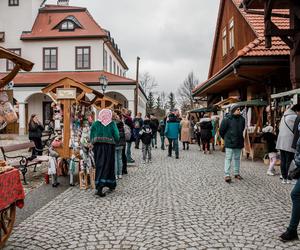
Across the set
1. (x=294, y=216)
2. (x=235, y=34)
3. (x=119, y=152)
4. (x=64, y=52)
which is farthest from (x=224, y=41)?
(x=294, y=216)

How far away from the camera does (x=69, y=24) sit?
35.8 meters

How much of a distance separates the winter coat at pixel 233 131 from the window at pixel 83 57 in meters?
26.2

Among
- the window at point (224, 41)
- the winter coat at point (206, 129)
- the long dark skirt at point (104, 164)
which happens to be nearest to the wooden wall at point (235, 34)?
the window at point (224, 41)

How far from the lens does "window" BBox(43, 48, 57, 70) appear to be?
3481cm

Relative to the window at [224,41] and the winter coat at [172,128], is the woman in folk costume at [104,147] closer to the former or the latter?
the winter coat at [172,128]

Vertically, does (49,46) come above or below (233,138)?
above

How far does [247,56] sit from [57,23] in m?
27.4

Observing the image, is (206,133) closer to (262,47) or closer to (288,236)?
(262,47)

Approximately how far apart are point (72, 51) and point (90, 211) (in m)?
29.9

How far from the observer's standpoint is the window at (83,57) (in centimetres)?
3459

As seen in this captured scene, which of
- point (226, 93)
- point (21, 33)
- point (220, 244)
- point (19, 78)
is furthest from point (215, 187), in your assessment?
point (21, 33)

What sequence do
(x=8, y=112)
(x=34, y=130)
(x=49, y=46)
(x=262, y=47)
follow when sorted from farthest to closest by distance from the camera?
(x=49, y=46) → (x=34, y=130) → (x=262, y=47) → (x=8, y=112)

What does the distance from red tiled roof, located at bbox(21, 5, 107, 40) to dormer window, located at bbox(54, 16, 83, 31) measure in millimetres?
315

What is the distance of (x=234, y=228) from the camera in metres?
5.54
